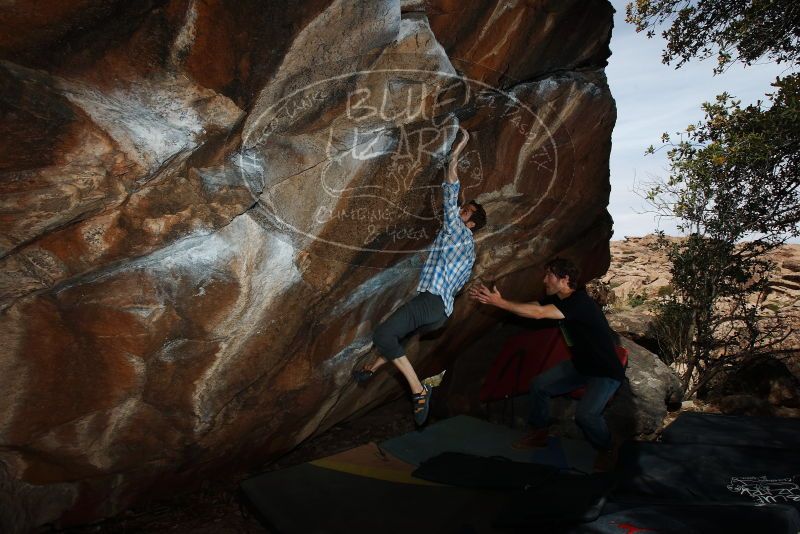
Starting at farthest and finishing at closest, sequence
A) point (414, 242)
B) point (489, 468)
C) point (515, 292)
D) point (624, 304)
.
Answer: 1. point (624, 304)
2. point (515, 292)
3. point (414, 242)
4. point (489, 468)

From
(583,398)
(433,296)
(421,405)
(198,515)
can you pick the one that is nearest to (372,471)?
(421,405)

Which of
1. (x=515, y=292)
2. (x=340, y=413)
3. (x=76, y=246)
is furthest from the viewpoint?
(x=515, y=292)

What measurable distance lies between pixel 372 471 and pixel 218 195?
120 inches

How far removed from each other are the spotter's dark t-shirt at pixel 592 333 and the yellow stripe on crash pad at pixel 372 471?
1911mm

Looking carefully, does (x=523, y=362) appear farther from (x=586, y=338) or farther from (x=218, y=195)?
(x=218, y=195)

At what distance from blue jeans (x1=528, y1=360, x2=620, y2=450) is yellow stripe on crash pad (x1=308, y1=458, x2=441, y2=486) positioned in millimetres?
1517

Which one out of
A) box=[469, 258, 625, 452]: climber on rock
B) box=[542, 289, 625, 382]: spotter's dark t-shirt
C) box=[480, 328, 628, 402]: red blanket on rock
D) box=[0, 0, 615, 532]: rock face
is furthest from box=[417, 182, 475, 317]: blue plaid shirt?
box=[480, 328, 628, 402]: red blanket on rock

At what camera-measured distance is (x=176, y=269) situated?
3.94 meters

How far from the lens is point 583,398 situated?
4.93 metres

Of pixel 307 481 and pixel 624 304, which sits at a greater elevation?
pixel 624 304

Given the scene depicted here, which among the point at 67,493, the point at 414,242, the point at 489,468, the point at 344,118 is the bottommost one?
the point at 67,493

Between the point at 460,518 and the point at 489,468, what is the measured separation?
0.85 metres

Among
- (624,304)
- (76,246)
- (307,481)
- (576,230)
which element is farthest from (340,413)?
(624,304)

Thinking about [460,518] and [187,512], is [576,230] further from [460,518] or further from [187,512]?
[187,512]
